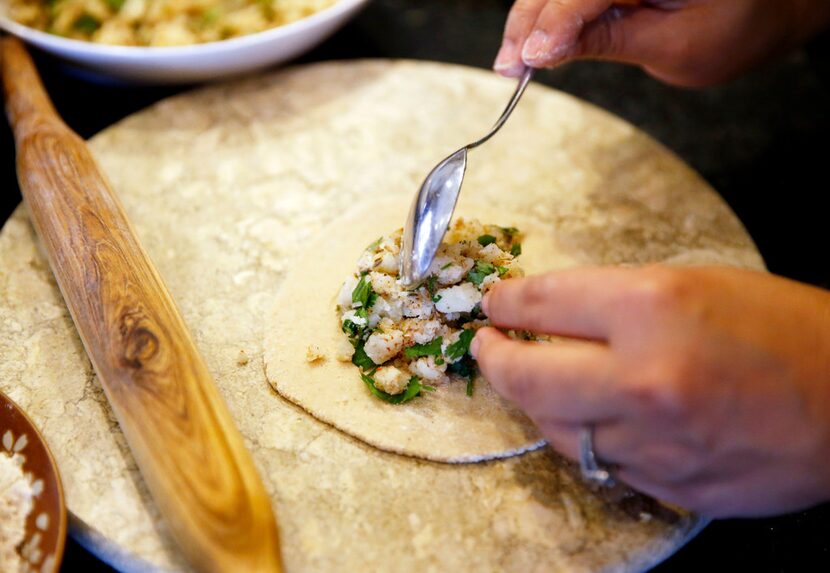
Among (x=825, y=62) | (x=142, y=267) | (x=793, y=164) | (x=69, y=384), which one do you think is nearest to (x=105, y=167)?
(x=142, y=267)

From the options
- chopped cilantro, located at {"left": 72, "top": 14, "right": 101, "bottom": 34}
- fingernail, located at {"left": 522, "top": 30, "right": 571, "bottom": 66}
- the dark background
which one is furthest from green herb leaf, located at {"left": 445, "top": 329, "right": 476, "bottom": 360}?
chopped cilantro, located at {"left": 72, "top": 14, "right": 101, "bottom": 34}

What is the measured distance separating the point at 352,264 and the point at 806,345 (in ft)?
3.29

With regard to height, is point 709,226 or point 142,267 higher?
point 142,267

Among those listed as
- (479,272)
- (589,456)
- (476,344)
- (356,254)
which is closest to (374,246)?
(356,254)

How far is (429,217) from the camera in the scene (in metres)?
1.56

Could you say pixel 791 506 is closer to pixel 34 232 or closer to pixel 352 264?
pixel 352 264

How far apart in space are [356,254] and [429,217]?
0.86ft

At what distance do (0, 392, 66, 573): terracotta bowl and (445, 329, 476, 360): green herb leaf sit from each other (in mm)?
762

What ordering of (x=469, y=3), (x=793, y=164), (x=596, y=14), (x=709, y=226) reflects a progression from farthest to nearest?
(x=469, y=3) → (x=793, y=164) → (x=709, y=226) → (x=596, y=14)

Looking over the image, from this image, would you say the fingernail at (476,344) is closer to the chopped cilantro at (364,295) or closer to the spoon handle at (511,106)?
the chopped cilantro at (364,295)

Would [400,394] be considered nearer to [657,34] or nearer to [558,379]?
[558,379]

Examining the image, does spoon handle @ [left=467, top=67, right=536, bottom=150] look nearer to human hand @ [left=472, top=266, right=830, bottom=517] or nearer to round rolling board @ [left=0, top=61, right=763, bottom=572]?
round rolling board @ [left=0, top=61, right=763, bottom=572]

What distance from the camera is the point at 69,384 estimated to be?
148 centimetres

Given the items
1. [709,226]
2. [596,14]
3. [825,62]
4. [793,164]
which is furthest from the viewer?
[825,62]
